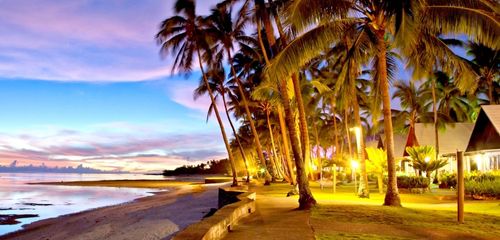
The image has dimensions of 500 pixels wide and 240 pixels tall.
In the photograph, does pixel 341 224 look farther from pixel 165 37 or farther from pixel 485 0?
pixel 165 37

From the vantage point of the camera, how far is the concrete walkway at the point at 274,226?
9.27 m

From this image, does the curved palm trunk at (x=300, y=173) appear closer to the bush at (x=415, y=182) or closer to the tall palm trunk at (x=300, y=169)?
the tall palm trunk at (x=300, y=169)

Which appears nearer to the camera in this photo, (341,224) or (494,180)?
(341,224)

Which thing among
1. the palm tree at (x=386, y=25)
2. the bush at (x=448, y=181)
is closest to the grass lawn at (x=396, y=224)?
the palm tree at (x=386, y=25)

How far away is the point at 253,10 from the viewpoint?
1677 cm

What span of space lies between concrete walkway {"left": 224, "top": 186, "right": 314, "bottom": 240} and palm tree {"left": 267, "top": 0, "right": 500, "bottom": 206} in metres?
3.78

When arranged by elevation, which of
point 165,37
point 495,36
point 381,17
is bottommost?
point 495,36

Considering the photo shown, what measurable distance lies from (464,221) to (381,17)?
6.45 m

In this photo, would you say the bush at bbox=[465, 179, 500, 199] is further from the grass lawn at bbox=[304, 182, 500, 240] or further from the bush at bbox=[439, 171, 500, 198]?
the grass lawn at bbox=[304, 182, 500, 240]

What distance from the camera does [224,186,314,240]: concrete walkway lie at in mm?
9266

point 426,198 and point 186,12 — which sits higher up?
point 186,12

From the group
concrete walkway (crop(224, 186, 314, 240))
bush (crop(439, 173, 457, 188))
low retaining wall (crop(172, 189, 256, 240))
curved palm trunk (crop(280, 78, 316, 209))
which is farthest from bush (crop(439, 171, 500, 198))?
low retaining wall (crop(172, 189, 256, 240))

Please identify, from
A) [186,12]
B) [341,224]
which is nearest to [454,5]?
[341,224]

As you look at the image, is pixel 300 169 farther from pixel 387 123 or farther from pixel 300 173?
pixel 387 123
